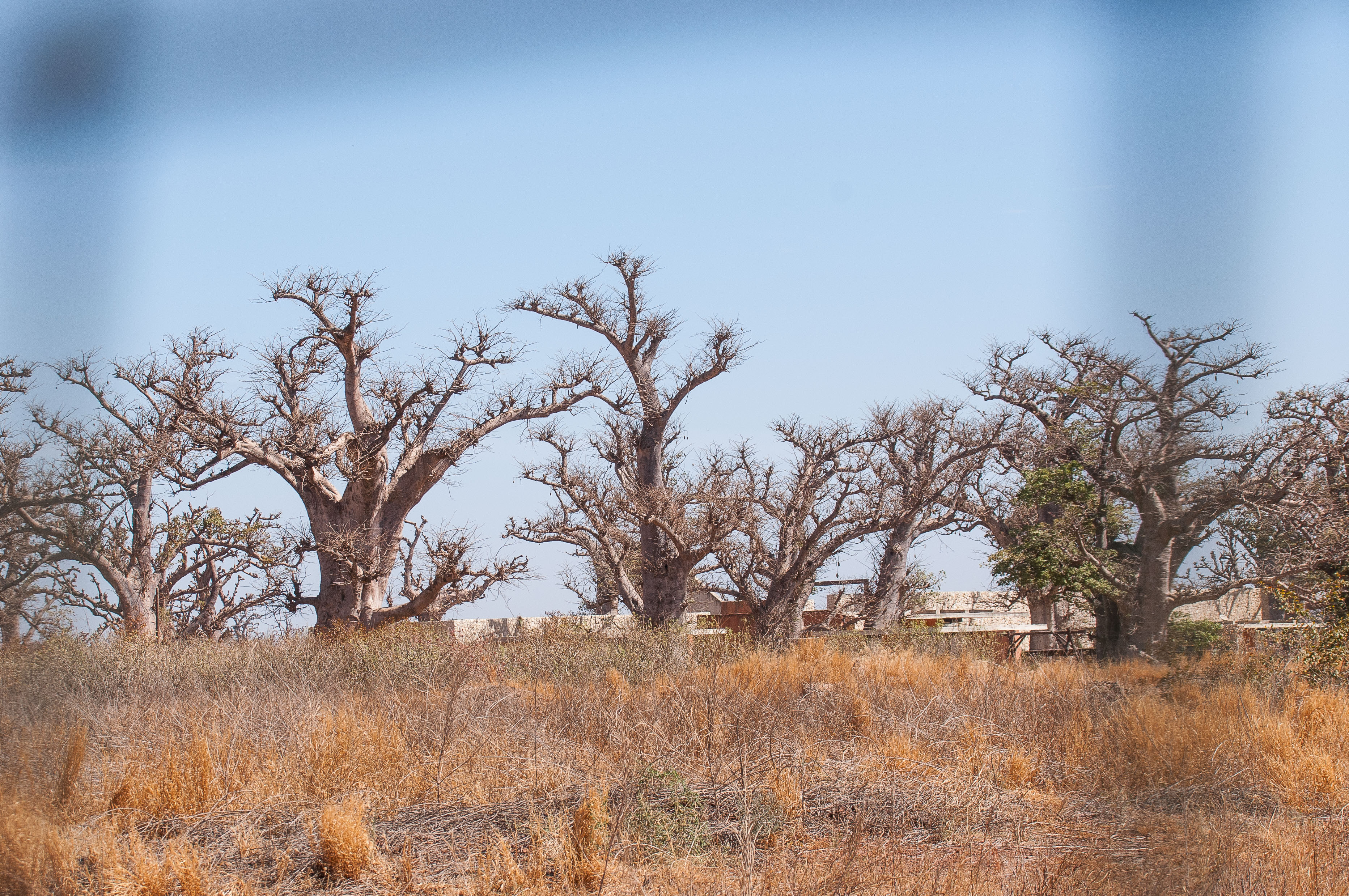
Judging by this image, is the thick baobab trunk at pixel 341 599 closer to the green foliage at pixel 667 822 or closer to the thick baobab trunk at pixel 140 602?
the thick baobab trunk at pixel 140 602

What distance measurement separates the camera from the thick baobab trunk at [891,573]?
23219mm

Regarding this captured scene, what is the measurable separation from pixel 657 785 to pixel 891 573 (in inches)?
676

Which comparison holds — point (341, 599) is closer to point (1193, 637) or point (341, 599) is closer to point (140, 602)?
point (140, 602)

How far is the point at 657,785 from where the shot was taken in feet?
23.0

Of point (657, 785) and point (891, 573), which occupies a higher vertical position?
point (891, 573)

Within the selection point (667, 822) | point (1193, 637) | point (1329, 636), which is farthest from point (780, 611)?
point (667, 822)

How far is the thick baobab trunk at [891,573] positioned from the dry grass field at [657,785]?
1139cm

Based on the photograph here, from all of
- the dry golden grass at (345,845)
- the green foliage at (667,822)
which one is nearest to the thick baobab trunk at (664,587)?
the green foliage at (667,822)

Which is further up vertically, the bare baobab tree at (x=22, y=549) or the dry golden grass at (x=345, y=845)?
the bare baobab tree at (x=22, y=549)

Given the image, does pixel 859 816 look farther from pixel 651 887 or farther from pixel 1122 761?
pixel 1122 761

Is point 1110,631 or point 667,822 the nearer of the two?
point 667,822

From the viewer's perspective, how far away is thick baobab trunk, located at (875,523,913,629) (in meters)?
23.2

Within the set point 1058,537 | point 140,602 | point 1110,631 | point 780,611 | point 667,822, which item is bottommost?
point 667,822

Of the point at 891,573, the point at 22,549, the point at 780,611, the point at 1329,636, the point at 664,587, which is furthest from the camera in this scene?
the point at 891,573
